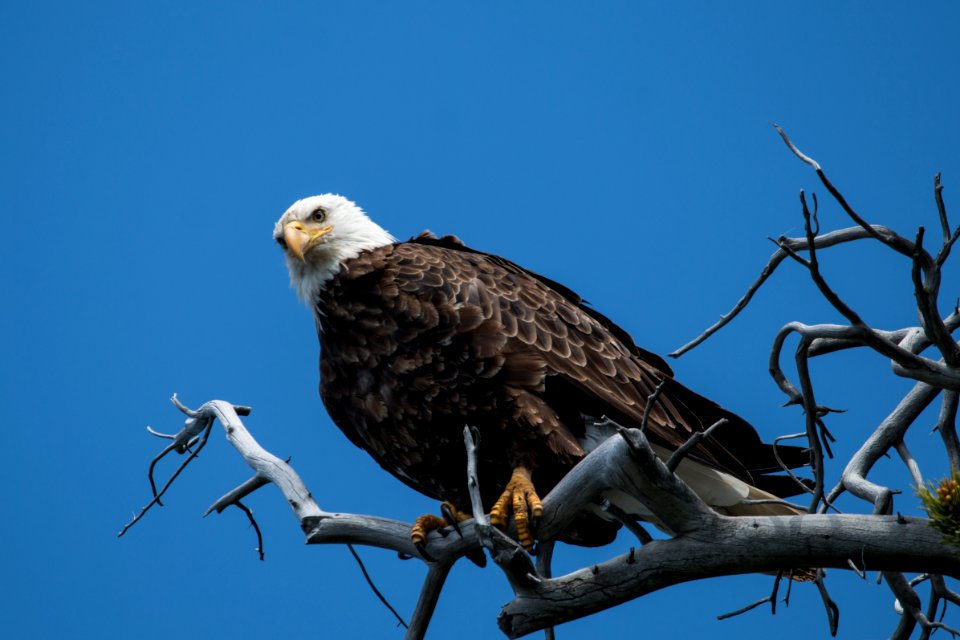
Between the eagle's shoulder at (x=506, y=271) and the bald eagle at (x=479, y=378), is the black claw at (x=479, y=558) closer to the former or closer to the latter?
the bald eagle at (x=479, y=378)

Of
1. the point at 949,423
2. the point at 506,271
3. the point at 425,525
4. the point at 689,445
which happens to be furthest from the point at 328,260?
the point at 949,423

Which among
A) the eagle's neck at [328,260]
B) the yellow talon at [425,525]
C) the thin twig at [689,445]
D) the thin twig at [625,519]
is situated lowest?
the thin twig at [689,445]

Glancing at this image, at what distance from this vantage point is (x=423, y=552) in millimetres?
2625

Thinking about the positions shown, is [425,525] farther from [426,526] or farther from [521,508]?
[521,508]

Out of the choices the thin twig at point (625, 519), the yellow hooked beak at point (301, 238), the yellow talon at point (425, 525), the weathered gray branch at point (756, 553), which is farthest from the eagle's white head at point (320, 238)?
the weathered gray branch at point (756, 553)

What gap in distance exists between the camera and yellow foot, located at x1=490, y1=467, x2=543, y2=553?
2.59m

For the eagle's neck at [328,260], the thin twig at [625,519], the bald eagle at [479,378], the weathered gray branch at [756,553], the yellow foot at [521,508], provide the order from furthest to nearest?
the eagle's neck at [328,260]
the bald eagle at [479,378]
the yellow foot at [521,508]
the thin twig at [625,519]
the weathered gray branch at [756,553]

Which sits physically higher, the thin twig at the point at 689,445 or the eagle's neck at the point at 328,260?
the eagle's neck at the point at 328,260

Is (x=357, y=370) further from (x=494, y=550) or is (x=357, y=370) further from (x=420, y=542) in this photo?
(x=494, y=550)

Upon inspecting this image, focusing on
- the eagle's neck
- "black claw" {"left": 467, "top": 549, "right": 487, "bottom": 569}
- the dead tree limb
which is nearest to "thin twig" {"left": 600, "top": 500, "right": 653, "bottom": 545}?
the dead tree limb

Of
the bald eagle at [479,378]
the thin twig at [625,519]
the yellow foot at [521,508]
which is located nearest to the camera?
the thin twig at [625,519]

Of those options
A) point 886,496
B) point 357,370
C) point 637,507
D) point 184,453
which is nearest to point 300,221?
point 357,370

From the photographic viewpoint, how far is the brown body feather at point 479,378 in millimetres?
2922

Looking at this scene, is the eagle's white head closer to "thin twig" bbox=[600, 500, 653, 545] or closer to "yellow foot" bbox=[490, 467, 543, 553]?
"yellow foot" bbox=[490, 467, 543, 553]
